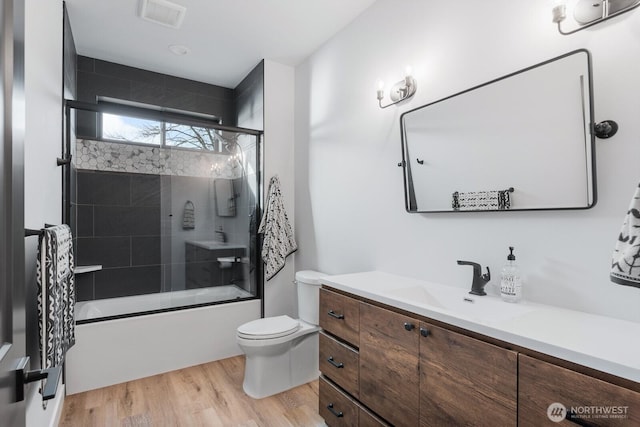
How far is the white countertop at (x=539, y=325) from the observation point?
88 cm

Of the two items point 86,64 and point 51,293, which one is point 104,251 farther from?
point 51,293

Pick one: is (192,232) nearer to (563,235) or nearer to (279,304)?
(279,304)

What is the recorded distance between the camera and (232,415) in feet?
6.80

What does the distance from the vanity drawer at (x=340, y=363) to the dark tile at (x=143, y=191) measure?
2.31 m

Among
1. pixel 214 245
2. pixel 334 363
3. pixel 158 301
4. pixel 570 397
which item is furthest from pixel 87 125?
pixel 570 397

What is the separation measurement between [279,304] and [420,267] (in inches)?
67.2

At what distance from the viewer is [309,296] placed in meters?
2.58

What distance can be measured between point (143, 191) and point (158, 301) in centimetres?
112

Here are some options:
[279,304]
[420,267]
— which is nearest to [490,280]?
[420,267]

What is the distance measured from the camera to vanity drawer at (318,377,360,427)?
5.63 ft

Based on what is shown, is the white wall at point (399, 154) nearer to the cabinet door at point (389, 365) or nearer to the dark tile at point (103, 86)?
the cabinet door at point (389, 365)

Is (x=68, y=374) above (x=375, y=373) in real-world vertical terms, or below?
below

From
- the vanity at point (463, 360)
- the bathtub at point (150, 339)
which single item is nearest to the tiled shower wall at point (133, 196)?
the bathtub at point (150, 339)

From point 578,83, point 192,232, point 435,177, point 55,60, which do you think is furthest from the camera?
point 192,232
